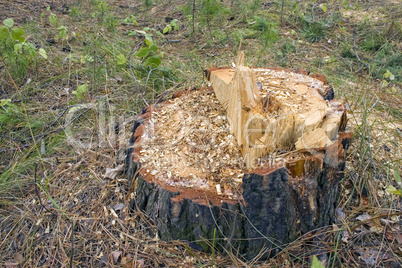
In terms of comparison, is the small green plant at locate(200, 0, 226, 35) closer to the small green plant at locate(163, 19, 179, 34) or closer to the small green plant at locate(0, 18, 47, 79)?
the small green plant at locate(163, 19, 179, 34)

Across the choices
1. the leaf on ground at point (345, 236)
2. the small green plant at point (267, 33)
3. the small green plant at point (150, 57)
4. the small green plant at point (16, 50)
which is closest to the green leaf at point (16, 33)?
the small green plant at point (16, 50)

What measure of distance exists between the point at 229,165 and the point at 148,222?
0.63m

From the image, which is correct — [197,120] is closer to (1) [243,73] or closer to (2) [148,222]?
(1) [243,73]

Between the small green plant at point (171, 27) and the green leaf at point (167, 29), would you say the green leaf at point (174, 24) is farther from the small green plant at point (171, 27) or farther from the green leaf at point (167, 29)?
the green leaf at point (167, 29)

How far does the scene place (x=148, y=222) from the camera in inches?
74.4

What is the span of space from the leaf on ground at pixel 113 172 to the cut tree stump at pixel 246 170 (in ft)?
0.93

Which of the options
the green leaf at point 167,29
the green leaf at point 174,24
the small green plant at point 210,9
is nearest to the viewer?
the small green plant at point 210,9

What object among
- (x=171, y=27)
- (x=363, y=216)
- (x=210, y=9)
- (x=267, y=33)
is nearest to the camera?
(x=363, y=216)

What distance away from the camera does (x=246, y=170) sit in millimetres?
1706

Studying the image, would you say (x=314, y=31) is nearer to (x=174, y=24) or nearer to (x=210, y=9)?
(x=210, y=9)

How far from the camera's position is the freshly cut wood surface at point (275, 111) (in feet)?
5.37

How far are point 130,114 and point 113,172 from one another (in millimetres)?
824

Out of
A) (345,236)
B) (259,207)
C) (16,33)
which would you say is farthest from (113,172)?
(16,33)

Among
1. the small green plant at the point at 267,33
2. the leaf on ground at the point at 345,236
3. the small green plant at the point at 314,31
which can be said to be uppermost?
the small green plant at the point at 267,33
